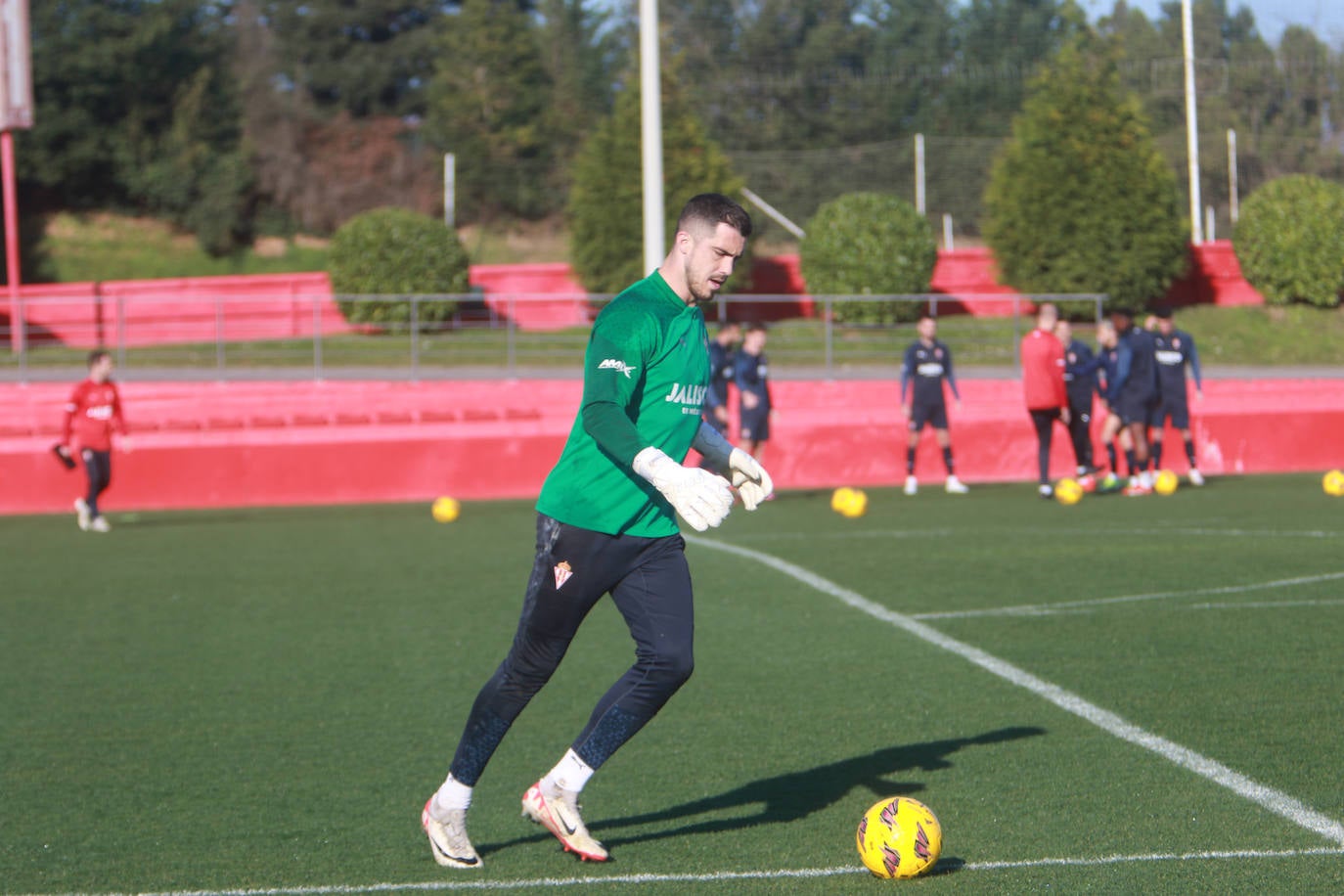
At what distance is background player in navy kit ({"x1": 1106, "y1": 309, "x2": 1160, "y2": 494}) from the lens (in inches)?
678

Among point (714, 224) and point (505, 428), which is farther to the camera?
point (505, 428)

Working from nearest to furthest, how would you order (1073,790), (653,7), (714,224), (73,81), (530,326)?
(714,224) < (1073,790) < (653,7) < (530,326) < (73,81)

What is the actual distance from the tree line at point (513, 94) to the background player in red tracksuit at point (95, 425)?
33.8m

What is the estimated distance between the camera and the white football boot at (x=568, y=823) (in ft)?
15.4

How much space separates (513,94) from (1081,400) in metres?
42.2

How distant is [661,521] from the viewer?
4.59 metres

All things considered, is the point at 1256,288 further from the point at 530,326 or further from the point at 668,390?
the point at 668,390

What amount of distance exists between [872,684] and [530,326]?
2470 cm

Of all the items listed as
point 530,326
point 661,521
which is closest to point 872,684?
point 661,521

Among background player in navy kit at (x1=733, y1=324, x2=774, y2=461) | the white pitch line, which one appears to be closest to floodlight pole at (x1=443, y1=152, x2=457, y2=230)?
background player in navy kit at (x1=733, y1=324, x2=774, y2=461)

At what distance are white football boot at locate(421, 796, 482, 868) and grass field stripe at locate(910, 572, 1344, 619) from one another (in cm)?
487

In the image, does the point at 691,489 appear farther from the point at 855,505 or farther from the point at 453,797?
the point at 855,505

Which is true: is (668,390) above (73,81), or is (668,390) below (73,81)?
below

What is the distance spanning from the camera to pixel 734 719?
21.9 feet
